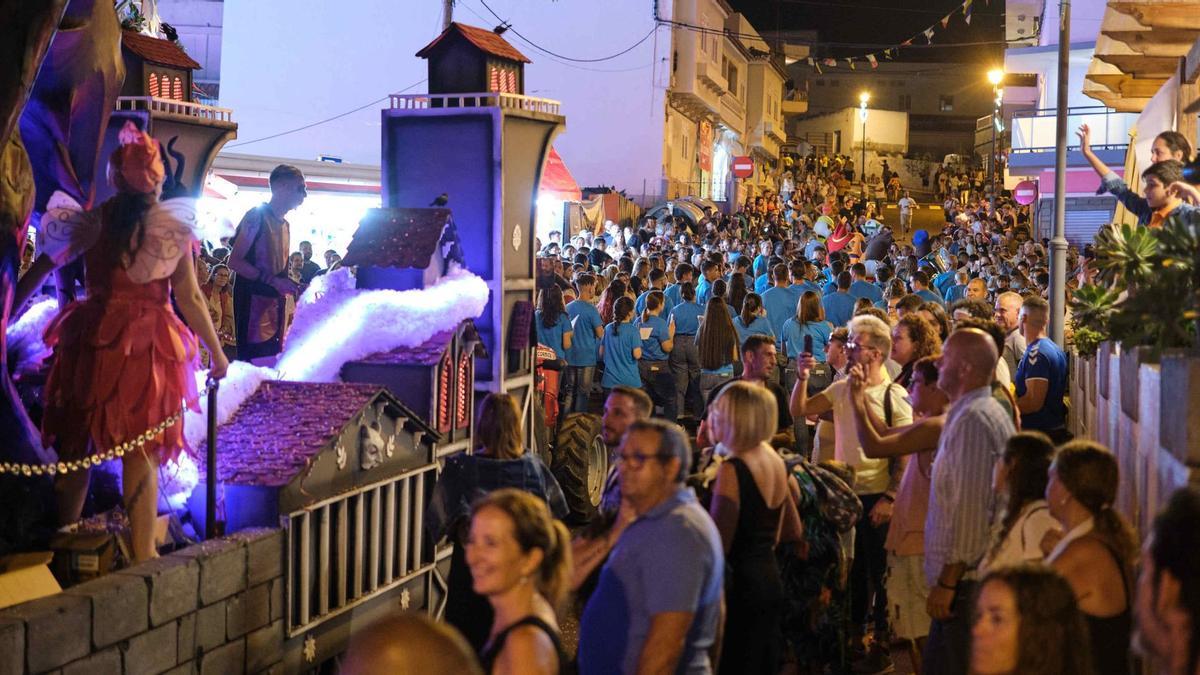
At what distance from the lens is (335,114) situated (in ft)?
126

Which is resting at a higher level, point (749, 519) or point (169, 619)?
point (749, 519)

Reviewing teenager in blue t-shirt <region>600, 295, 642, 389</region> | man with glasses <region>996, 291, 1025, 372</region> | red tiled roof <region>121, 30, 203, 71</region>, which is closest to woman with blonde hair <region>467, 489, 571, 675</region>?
man with glasses <region>996, 291, 1025, 372</region>

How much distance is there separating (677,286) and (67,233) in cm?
1116

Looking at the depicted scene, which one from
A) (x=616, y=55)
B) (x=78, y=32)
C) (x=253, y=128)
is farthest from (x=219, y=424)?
(x=616, y=55)

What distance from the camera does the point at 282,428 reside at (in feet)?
22.1

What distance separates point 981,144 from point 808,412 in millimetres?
81329

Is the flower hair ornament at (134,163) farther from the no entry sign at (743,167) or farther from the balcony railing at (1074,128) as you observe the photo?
the no entry sign at (743,167)

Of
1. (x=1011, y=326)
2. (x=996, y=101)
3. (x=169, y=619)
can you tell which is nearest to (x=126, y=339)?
(x=169, y=619)

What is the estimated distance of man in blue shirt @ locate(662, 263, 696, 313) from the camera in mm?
15664

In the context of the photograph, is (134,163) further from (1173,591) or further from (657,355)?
(657,355)

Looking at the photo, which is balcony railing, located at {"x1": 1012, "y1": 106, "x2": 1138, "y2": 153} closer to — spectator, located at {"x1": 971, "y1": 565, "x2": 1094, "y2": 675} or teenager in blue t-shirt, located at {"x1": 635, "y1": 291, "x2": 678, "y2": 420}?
teenager in blue t-shirt, located at {"x1": 635, "y1": 291, "x2": 678, "y2": 420}

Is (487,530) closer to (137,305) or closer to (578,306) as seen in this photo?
(137,305)

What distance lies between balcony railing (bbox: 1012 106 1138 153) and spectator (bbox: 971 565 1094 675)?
2070 cm

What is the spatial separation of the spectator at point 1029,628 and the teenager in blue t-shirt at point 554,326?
1015 centimetres
